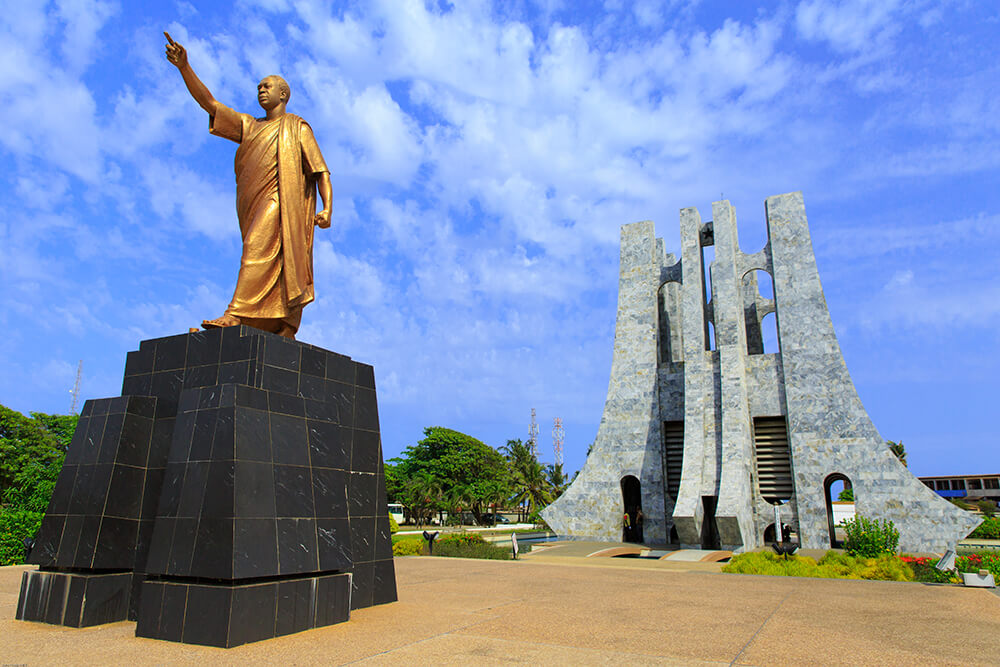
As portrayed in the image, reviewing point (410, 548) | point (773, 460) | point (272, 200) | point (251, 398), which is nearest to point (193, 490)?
point (251, 398)

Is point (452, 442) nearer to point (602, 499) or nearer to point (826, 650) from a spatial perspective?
point (602, 499)

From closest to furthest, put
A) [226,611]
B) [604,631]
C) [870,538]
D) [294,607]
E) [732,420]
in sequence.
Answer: [226,611]
[294,607]
[604,631]
[870,538]
[732,420]

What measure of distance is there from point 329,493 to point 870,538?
1514 cm

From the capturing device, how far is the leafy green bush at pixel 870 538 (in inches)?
648

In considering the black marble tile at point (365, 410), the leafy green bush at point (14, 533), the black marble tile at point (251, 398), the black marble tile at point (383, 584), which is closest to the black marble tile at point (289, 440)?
the black marble tile at point (251, 398)

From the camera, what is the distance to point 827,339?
22.3 m

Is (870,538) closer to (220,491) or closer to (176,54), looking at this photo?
(220,491)

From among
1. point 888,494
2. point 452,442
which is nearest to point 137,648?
point 888,494

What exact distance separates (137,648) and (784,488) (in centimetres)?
2213

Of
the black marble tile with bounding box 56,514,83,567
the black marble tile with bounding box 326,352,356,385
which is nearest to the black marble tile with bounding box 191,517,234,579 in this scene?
the black marble tile with bounding box 56,514,83,567

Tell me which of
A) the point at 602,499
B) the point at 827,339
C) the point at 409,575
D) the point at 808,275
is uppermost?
the point at 808,275

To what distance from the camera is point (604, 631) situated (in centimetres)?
686

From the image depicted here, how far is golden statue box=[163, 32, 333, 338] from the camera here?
8.49 m

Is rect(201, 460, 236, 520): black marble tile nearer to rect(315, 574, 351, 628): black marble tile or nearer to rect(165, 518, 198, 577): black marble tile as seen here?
rect(165, 518, 198, 577): black marble tile
